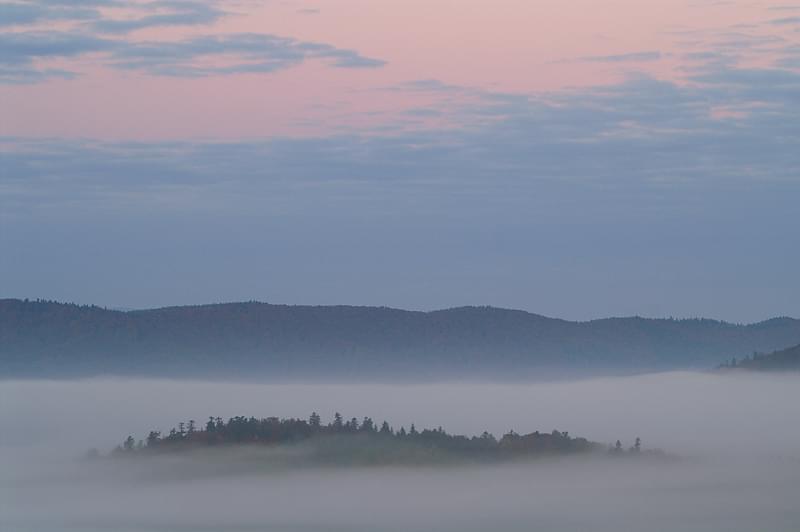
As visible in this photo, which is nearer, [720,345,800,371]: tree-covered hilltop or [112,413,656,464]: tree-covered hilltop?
→ [112,413,656,464]: tree-covered hilltop

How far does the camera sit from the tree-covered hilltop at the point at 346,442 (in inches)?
4011

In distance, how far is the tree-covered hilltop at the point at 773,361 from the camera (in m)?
125

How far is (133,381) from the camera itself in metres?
123

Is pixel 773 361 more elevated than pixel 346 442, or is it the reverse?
pixel 773 361

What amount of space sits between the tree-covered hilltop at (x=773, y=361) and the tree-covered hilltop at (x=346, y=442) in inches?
734

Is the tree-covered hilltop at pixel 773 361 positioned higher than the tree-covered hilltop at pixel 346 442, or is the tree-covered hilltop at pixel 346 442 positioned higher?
the tree-covered hilltop at pixel 773 361

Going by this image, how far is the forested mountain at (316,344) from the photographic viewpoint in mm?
123438

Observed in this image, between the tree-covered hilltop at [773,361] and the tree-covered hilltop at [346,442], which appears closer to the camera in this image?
the tree-covered hilltop at [346,442]

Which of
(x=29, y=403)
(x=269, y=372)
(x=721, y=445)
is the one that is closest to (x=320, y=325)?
(x=269, y=372)

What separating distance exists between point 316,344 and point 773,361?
1533 inches

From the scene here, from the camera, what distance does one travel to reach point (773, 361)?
128 meters

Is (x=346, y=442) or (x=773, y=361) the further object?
(x=773, y=361)

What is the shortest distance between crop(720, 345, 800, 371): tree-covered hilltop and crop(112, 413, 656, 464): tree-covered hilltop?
1865cm

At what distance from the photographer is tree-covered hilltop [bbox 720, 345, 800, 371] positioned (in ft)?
409
